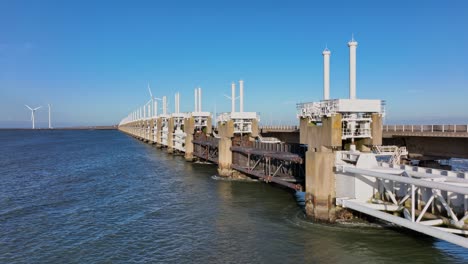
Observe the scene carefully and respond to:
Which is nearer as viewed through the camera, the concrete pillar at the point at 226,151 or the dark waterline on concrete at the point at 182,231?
the dark waterline on concrete at the point at 182,231

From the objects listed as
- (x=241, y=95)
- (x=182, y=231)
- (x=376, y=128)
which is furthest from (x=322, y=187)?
(x=241, y=95)

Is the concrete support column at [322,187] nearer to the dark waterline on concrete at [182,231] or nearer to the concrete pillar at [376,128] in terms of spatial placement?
Result: the dark waterline on concrete at [182,231]

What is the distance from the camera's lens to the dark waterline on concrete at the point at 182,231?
23.5m

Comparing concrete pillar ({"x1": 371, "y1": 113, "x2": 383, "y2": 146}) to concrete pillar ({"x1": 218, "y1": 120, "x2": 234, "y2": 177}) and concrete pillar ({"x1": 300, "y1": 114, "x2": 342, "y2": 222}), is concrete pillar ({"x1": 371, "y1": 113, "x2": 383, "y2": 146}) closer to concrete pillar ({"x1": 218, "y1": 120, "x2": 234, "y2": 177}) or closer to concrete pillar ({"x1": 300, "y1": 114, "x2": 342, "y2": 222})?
concrete pillar ({"x1": 300, "y1": 114, "x2": 342, "y2": 222})

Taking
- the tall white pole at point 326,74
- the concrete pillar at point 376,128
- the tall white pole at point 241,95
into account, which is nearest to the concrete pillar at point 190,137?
the tall white pole at point 241,95

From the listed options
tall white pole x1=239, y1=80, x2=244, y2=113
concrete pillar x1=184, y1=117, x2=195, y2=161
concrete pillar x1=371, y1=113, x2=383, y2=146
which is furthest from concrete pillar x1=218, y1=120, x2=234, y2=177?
concrete pillar x1=371, y1=113, x2=383, y2=146

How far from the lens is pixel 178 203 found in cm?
3856

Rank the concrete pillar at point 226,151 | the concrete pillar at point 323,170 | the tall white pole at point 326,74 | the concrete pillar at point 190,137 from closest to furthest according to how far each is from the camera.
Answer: the concrete pillar at point 323,170, the tall white pole at point 326,74, the concrete pillar at point 226,151, the concrete pillar at point 190,137

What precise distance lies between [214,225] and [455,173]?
17771 millimetres

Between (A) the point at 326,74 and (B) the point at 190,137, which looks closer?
(A) the point at 326,74

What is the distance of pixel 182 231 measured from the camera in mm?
28828

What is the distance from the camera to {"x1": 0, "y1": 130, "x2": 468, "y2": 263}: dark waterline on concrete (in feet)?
77.2

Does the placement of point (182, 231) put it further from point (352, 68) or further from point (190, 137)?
point (190, 137)

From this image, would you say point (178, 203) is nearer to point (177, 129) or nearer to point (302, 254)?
point (302, 254)
